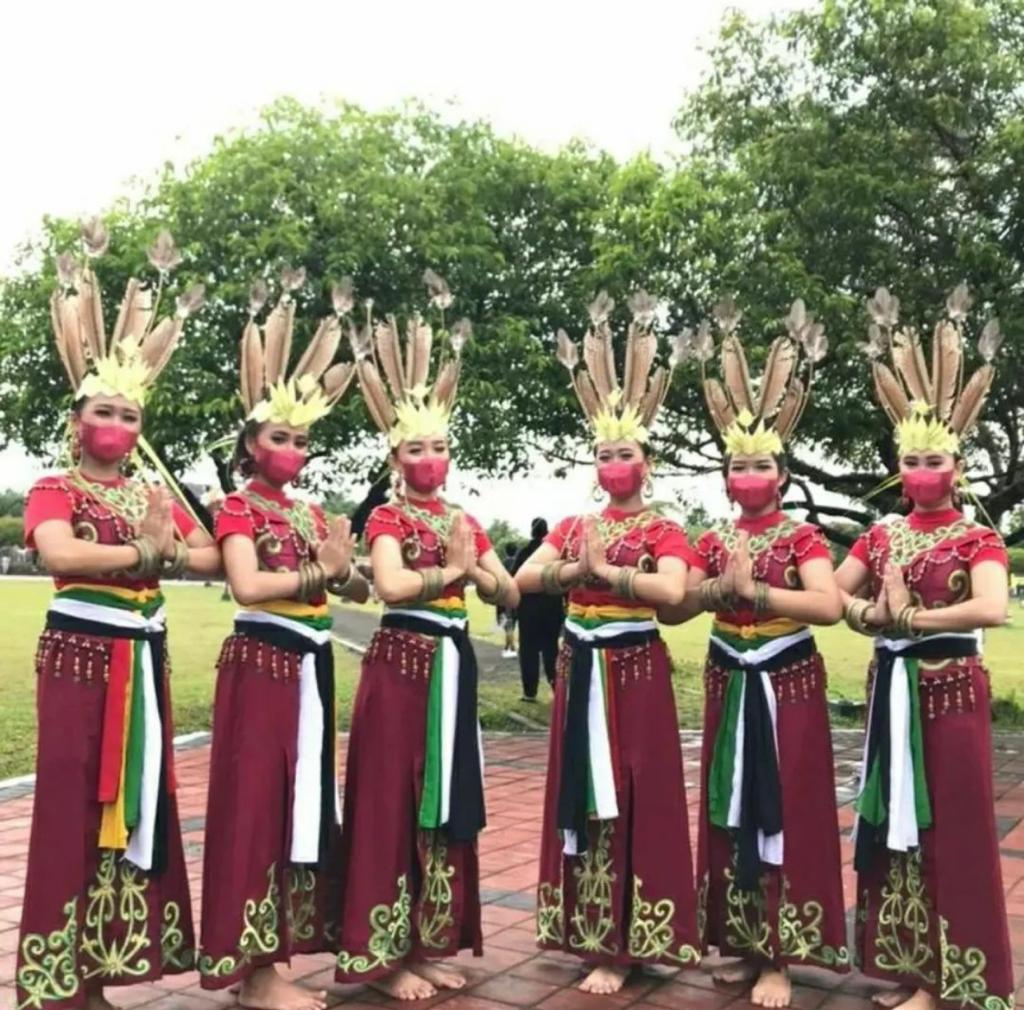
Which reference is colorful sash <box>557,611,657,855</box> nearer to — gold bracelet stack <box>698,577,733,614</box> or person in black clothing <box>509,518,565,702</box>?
gold bracelet stack <box>698,577,733,614</box>

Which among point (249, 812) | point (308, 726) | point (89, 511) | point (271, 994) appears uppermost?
point (89, 511)

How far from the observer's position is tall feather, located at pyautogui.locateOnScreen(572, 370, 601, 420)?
13.2ft

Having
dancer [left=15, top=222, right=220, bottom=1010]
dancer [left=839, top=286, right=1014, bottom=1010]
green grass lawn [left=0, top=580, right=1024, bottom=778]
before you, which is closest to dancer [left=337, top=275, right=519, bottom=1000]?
dancer [left=15, top=222, right=220, bottom=1010]

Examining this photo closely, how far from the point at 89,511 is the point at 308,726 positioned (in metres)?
0.88

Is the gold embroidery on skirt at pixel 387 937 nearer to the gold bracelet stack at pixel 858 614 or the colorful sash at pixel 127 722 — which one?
the colorful sash at pixel 127 722

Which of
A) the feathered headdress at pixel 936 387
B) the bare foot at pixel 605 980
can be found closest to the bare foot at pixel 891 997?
the bare foot at pixel 605 980

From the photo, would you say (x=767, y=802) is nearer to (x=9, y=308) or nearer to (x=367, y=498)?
(x=367, y=498)

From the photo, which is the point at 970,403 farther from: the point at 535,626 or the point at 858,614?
the point at 535,626

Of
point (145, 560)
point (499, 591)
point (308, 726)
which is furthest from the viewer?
point (499, 591)

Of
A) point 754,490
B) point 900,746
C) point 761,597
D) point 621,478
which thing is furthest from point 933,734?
point 621,478

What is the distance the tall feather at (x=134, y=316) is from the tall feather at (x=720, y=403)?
1775 mm

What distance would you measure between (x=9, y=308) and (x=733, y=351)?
710cm

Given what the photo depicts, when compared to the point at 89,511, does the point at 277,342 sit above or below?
above

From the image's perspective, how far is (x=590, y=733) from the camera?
12.2 feet
